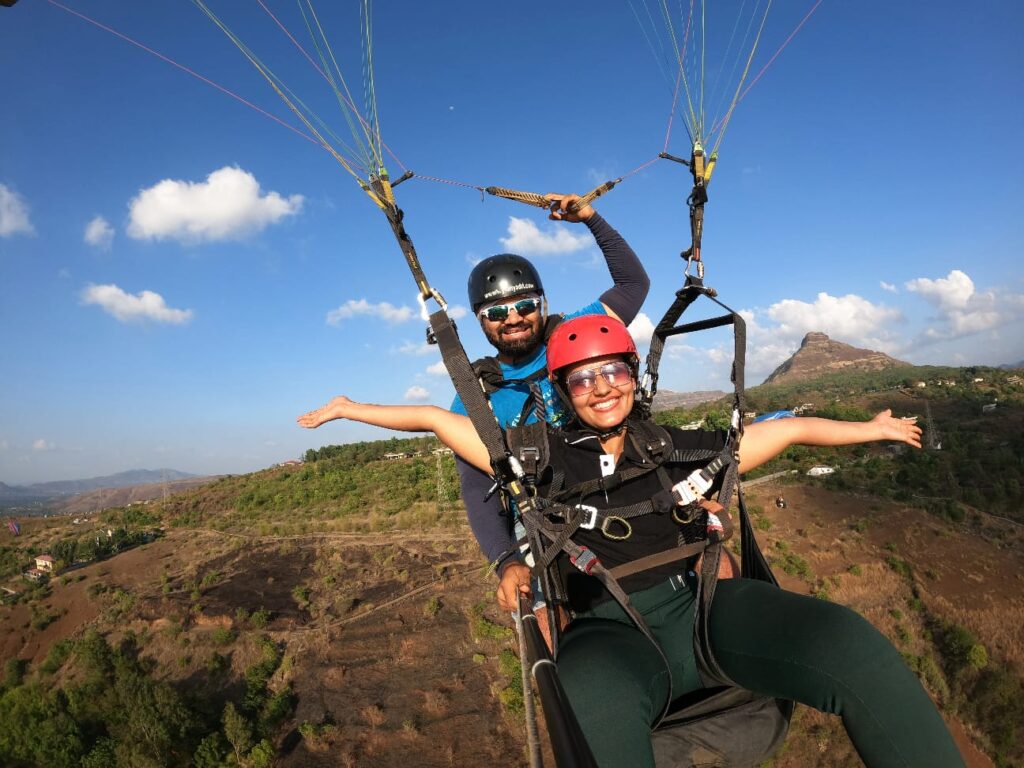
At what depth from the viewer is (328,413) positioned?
2.61 meters

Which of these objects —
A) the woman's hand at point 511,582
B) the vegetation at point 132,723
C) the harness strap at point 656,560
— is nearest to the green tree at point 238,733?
the vegetation at point 132,723

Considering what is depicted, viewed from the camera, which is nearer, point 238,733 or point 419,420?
point 419,420

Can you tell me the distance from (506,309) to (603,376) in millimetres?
1295

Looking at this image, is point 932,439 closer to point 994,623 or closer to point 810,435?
point 994,623

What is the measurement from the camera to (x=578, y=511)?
2.51 metres

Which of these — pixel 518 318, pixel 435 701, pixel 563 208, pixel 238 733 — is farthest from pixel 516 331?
pixel 238 733

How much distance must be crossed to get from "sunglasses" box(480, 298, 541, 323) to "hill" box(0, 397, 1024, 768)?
14.6 meters

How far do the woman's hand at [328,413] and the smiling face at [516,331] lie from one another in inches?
59.3

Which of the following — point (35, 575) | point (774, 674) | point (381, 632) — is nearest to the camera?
point (774, 674)

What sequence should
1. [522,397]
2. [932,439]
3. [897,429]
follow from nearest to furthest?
[897,429] → [522,397] → [932,439]

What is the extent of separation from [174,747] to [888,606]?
972 inches

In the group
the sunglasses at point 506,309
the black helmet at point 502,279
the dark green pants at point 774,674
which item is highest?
the black helmet at point 502,279

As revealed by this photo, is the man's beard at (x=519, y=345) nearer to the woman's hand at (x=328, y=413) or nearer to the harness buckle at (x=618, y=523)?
the woman's hand at (x=328, y=413)

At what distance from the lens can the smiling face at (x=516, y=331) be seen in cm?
387
